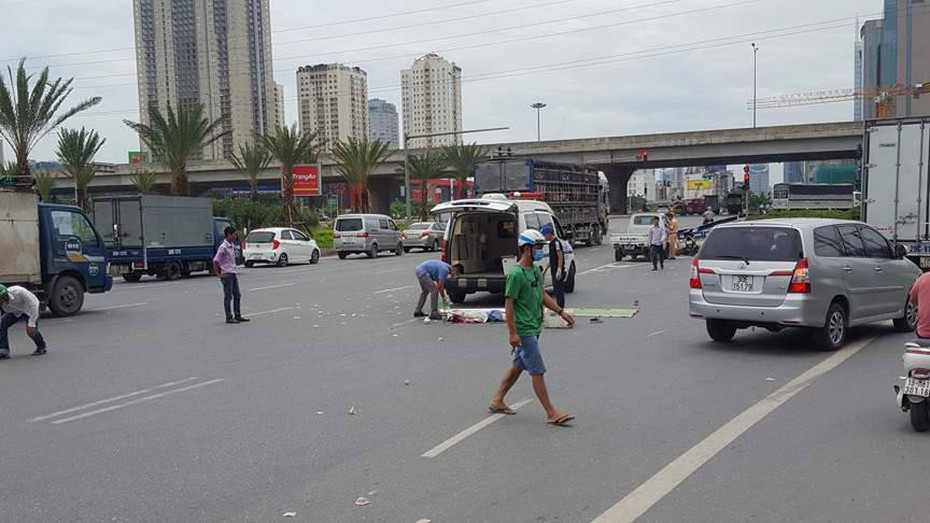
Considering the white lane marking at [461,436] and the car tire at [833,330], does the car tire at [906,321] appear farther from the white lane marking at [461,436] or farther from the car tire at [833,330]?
the white lane marking at [461,436]

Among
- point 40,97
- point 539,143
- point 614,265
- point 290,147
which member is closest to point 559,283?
point 614,265

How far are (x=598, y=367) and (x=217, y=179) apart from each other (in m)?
81.9

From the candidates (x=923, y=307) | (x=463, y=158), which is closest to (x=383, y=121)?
(x=463, y=158)

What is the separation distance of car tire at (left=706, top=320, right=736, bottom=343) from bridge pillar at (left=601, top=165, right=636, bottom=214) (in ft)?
199

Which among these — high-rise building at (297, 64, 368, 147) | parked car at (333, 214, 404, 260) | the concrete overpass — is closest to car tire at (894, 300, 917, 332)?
→ parked car at (333, 214, 404, 260)

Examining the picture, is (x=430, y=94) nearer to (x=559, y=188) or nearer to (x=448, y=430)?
(x=559, y=188)

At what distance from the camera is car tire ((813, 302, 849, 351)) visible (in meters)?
10.6

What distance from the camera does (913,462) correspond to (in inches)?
240

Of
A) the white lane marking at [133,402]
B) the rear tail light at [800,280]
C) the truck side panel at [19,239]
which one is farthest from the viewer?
the truck side panel at [19,239]

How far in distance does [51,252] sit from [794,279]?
13.1 metres

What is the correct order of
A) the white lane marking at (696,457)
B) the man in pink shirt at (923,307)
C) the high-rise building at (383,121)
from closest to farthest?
the white lane marking at (696,457)
the man in pink shirt at (923,307)
the high-rise building at (383,121)

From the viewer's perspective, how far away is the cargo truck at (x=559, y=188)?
33062mm

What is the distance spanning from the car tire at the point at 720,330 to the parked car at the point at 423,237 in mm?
30137

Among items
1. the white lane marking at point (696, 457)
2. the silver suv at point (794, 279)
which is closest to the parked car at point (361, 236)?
the silver suv at point (794, 279)
